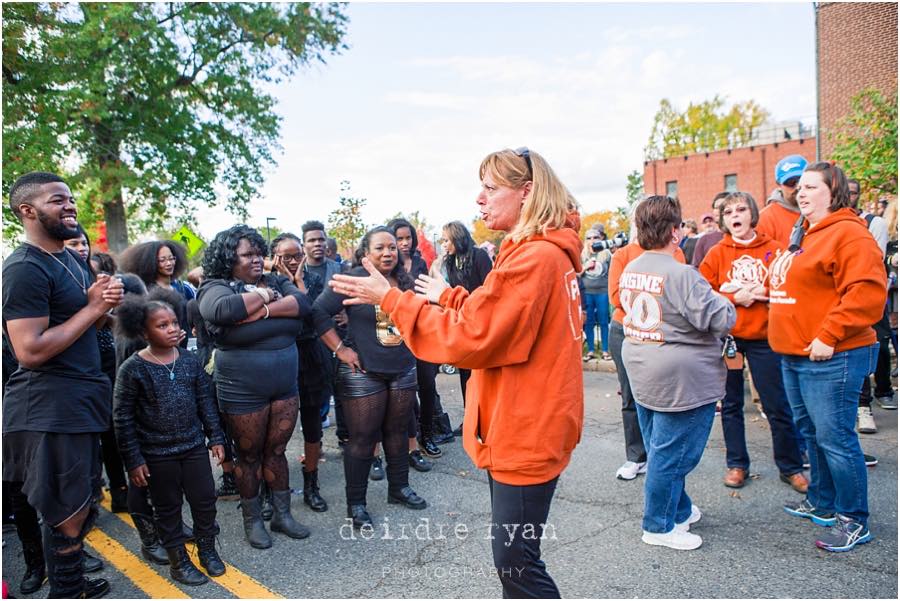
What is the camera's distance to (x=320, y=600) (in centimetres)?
332

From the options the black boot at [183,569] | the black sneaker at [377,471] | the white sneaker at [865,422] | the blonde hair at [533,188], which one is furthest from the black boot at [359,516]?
the white sneaker at [865,422]

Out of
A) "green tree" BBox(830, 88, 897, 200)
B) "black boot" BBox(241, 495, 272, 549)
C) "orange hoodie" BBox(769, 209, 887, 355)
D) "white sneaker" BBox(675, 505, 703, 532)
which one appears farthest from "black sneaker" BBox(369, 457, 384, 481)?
"green tree" BBox(830, 88, 897, 200)

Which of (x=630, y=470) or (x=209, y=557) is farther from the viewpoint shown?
(x=630, y=470)

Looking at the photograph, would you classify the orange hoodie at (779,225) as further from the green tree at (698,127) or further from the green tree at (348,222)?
the green tree at (698,127)

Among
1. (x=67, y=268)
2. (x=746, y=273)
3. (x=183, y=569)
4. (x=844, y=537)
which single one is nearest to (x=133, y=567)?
(x=183, y=569)

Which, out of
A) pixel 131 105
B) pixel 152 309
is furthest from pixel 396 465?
pixel 131 105

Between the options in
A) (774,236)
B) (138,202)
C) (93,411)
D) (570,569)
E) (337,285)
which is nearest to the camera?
(337,285)

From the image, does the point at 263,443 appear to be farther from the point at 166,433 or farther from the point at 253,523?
the point at 166,433

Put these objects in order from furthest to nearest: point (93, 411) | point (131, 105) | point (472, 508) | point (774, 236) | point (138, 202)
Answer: point (138, 202) < point (131, 105) < point (774, 236) < point (472, 508) < point (93, 411)

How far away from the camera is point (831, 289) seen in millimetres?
3693

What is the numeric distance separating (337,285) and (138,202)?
1839cm

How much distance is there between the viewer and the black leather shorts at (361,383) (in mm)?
4348

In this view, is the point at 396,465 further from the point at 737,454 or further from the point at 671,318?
the point at 737,454

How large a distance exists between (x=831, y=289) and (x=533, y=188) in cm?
234
